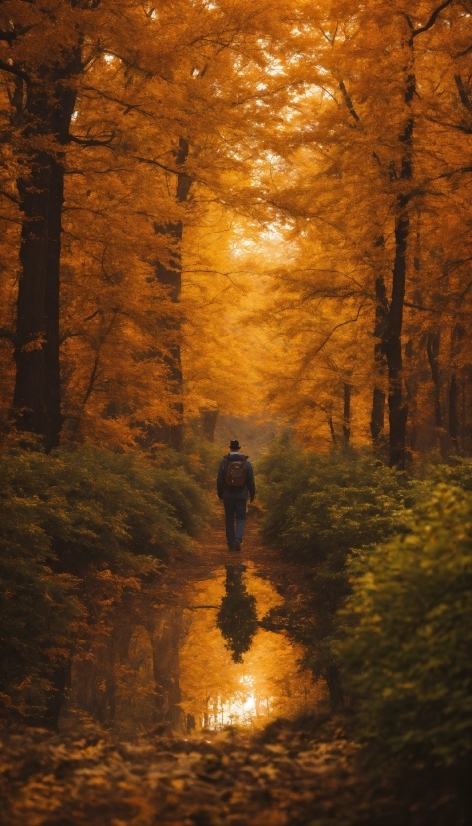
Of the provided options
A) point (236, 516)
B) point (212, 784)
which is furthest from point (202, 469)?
point (212, 784)

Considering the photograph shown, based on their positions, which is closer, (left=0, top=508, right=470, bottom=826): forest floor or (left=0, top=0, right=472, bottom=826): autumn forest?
(left=0, top=508, right=470, bottom=826): forest floor

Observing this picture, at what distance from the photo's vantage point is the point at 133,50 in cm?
1195

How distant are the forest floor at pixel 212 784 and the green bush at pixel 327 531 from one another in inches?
82.5

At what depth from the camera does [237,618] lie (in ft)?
32.5

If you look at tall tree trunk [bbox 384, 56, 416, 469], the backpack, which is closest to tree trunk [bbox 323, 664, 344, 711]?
the backpack

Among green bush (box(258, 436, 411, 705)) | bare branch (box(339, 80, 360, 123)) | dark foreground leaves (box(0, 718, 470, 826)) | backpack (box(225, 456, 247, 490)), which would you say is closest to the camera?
dark foreground leaves (box(0, 718, 470, 826))

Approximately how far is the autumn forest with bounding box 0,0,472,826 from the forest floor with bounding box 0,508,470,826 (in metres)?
0.02

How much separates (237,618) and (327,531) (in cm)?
179

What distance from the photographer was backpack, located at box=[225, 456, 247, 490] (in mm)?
14258

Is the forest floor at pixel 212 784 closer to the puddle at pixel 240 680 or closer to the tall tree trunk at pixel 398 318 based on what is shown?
the puddle at pixel 240 680

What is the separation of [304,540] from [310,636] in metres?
3.99

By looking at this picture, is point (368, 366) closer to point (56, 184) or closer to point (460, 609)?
point (56, 184)

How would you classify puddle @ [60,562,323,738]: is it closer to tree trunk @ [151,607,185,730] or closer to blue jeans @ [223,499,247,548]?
tree trunk @ [151,607,185,730]

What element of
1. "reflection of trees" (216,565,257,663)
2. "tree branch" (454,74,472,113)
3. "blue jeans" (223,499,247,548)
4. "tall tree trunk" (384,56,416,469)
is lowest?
"reflection of trees" (216,565,257,663)
